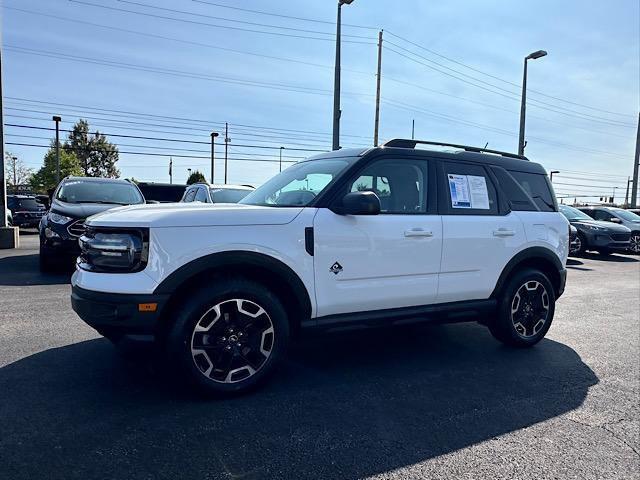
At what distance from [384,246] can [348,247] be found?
338 mm

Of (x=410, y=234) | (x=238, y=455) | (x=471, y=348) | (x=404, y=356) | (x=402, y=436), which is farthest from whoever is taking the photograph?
(x=471, y=348)

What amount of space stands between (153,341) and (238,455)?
97 centimetres

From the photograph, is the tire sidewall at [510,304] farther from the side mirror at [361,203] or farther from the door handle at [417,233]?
the side mirror at [361,203]

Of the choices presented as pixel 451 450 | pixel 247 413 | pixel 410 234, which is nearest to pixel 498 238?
pixel 410 234

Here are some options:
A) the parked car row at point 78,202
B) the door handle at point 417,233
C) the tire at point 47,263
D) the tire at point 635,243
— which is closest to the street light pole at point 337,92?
the parked car row at point 78,202

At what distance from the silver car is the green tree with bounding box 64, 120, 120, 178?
62094mm

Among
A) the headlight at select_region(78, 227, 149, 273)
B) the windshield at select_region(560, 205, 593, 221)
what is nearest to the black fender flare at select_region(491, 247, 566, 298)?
the headlight at select_region(78, 227, 149, 273)

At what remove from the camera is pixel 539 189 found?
17.0ft

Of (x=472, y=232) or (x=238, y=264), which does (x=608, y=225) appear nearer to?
(x=472, y=232)

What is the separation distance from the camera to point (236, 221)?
3350 mm

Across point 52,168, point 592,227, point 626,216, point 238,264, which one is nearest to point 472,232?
point 238,264

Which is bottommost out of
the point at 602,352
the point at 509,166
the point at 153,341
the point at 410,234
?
the point at 602,352

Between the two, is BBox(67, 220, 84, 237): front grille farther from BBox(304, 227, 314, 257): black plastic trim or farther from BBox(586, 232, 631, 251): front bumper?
BBox(586, 232, 631, 251): front bumper

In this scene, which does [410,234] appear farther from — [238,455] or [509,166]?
[238,455]
